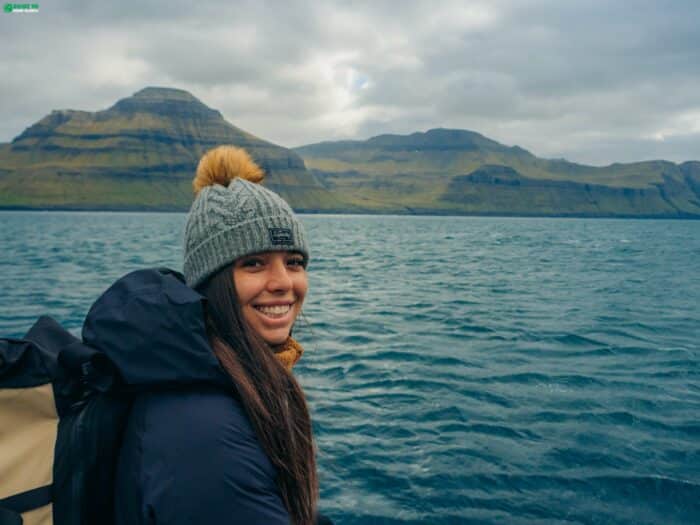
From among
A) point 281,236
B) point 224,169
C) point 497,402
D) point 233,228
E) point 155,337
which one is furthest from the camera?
point 497,402

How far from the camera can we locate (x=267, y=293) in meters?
2.84

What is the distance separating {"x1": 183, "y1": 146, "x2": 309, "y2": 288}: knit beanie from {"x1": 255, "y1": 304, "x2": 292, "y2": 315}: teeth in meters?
0.31

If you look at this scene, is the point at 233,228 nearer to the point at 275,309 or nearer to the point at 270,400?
the point at 275,309

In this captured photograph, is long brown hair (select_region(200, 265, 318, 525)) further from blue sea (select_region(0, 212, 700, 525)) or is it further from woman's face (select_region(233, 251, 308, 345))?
blue sea (select_region(0, 212, 700, 525))

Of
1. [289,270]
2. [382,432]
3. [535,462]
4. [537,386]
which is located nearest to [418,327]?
[537,386]

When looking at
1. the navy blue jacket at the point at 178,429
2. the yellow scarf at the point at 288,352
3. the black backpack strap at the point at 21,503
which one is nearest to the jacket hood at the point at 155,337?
the navy blue jacket at the point at 178,429

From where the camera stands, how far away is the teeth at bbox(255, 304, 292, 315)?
2824 mm

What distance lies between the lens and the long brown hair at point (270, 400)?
2.12m

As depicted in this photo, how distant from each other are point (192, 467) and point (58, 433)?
541mm

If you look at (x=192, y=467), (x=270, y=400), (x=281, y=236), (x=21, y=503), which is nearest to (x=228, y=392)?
(x=270, y=400)

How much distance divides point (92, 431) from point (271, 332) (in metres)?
1.07

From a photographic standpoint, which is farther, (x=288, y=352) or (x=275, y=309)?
(x=288, y=352)

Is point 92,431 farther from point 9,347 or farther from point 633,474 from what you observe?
point 633,474

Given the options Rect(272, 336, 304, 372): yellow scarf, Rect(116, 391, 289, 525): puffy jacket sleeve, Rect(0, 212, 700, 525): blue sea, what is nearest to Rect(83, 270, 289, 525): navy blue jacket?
Rect(116, 391, 289, 525): puffy jacket sleeve
